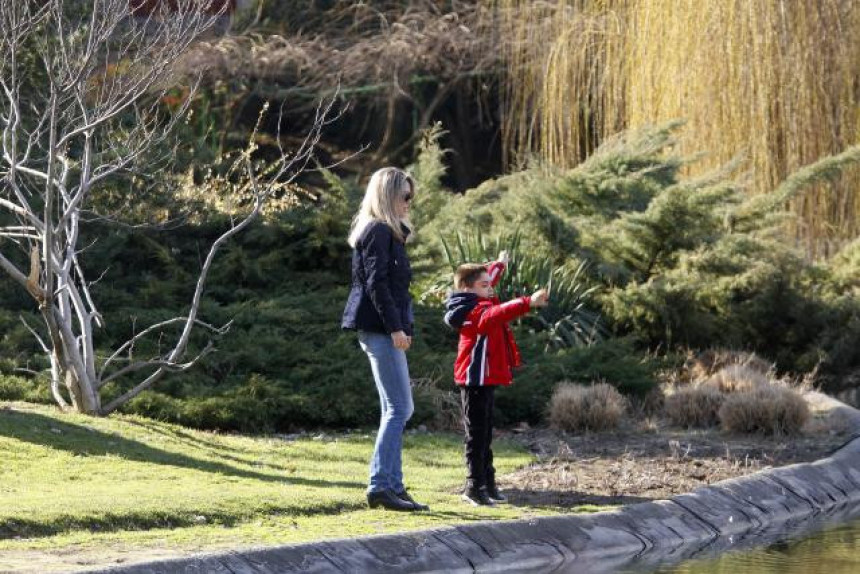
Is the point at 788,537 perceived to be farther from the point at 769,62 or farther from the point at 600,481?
the point at 769,62

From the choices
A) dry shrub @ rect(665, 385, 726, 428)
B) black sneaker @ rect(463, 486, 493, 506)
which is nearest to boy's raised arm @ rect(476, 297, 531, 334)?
black sneaker @ rect(463, 486, 493, 506)

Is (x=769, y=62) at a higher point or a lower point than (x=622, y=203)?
higher

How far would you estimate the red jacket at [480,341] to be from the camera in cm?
870

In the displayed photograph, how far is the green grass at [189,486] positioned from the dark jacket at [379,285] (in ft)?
3.40

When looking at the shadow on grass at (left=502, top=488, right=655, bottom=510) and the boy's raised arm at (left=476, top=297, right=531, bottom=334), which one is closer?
the boy's raised arm at (left=476, top=297, right=531, bottom=334)

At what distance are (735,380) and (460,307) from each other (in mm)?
5157

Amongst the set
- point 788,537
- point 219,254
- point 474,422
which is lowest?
point 788,537

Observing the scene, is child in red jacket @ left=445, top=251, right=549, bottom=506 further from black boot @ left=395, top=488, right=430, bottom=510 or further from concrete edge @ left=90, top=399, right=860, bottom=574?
concrete edge @ left=90, top=399, right=860, bottom=574

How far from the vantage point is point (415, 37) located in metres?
23.6

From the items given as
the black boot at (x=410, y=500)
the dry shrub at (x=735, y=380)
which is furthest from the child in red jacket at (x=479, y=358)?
the dry shrub at (x=735, y=380)

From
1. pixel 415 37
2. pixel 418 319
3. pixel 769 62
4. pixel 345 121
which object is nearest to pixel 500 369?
pixel 418 319

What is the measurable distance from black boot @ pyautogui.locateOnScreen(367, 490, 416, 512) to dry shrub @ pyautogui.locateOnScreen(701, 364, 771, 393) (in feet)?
17.4

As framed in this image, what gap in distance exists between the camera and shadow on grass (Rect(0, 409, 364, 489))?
9766mm

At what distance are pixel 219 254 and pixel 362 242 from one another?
327 inches
